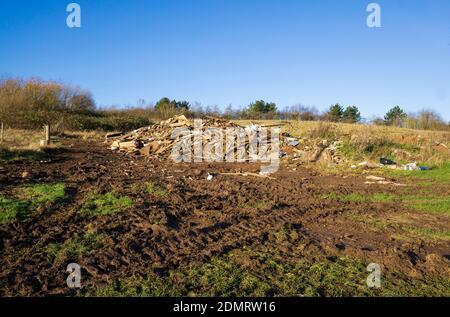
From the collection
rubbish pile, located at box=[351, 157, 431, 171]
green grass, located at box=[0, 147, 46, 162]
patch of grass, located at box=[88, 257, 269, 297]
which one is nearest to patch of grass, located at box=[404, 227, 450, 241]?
patch of grass, located at box=[88, 257, 269, 297]

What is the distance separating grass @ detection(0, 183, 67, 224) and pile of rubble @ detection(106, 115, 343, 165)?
326 inches

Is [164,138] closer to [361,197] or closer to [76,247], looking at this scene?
[361,197]

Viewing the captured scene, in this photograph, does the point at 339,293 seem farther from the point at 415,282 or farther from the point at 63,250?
the point at 63,250

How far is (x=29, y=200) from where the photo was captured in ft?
Result: 24.8

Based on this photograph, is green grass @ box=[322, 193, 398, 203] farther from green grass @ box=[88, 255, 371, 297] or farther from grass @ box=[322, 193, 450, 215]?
green grass @ box=[88, 255, 371, 297]

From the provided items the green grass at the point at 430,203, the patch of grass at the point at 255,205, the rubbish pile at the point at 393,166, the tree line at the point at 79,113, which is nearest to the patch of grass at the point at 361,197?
the green grass at the point at 430,203

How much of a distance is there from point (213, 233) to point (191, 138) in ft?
39.0

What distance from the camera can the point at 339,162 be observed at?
15344 mm

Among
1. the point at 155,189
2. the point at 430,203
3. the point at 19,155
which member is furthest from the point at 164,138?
the point at 430,203

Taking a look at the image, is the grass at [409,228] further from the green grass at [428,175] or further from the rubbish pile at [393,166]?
the rubbish pile at [393,166]

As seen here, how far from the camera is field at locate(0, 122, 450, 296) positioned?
174 inches

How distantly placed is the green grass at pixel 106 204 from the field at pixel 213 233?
0.06ft
